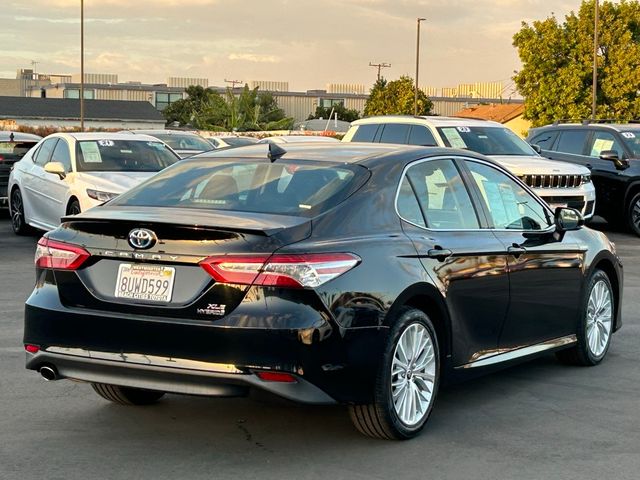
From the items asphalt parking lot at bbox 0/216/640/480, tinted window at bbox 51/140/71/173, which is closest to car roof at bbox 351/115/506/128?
tinted window at bbox 51/140/71/173

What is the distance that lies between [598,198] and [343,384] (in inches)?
581

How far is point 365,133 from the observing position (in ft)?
58.0

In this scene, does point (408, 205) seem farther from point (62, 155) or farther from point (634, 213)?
point (634, 213)

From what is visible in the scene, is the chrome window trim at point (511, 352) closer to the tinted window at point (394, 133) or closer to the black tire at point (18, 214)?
the tinted window at point (394, 133)

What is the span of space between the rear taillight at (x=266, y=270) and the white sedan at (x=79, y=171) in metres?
9.51

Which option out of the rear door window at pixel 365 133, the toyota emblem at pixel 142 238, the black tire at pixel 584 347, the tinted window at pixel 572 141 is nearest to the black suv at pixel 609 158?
the tinted window at pixel 572 141

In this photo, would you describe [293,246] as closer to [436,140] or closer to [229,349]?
[229,349]

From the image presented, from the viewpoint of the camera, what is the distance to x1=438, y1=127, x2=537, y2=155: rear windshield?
16.7 meters

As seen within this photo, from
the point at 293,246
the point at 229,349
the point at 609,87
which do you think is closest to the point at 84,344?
the point at 229,349

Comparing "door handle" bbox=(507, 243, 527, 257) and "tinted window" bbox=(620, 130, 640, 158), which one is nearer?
"door handle" bbox=(507, 243, 527, 257)

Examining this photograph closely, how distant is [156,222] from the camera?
210 inches

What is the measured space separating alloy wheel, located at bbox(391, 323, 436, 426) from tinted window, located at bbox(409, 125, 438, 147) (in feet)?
35.9

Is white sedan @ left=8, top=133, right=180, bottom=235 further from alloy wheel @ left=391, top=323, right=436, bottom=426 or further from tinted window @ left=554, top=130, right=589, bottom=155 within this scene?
alloy wheel @ left=391, top=323, right=436, bottom=426

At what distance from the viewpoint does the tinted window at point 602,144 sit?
19.1 m
